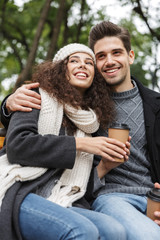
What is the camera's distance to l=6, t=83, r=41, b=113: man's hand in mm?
2340

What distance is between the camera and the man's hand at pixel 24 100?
234 cm

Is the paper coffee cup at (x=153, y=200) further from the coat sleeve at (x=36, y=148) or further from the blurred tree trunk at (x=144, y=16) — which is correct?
the blurred tree trunk at (x=144, y=16)

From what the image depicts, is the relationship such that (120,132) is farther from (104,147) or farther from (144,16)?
(144,16)

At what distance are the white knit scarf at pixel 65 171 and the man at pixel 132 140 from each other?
0.15 metres

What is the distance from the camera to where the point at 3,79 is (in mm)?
17266

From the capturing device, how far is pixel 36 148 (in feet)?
7.09

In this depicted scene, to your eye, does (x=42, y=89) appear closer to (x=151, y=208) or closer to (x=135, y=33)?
(x=151, y=208)

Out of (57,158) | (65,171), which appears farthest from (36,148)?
(65,171)

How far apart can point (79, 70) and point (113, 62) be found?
0.65 meters

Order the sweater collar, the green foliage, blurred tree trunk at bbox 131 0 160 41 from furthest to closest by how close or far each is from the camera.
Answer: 1. the green foliage
2. blurred tree trunk at bbox 131 0 160 41
3. the sweater collar

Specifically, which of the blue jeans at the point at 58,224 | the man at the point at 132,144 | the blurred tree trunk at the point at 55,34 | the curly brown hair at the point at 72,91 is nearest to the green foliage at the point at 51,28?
the blurred tree trunk at the point at 55,34

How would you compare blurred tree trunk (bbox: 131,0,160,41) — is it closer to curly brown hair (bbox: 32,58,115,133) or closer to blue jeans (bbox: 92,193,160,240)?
curly brown hair (bbox: 32,58,115,133)

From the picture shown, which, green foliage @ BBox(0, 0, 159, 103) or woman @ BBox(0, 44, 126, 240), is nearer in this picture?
woman @ BBox(0, 44, 126, 240)

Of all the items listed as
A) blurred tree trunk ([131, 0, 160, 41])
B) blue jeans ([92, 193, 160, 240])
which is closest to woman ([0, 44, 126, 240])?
blue jeans ([92, 193, 160, 240])
